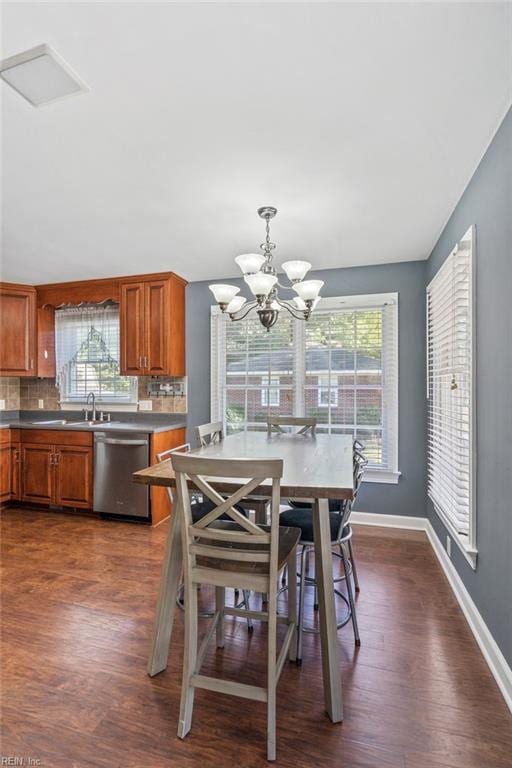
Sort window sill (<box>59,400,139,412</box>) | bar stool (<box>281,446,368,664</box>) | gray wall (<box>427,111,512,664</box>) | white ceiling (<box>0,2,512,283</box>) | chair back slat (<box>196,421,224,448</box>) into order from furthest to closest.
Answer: window sill (<box>59,400,139,412</box>)
chair back slat (<box>196,421,224,448</box>)
bar stool (<box>281,446,368,664</box>)
gray wall (<box>427,111,512,664</box>)
white ceiling (<box>0,2,512,283</box>)

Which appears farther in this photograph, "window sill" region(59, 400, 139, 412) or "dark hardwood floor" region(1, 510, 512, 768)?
"window sill" region(59, 400, 139, 412)

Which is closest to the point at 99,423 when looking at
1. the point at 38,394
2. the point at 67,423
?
the point at 67,423

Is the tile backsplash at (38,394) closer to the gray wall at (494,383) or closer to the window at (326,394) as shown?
the window at (326,394)

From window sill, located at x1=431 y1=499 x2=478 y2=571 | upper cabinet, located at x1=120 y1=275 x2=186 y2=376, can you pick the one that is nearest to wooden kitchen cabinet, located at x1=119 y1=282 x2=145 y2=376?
upper cabinet, located at x1=120 y1=275 x2=186 y2=376

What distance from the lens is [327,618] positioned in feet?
5.38

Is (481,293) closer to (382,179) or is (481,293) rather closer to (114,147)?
(382,179)

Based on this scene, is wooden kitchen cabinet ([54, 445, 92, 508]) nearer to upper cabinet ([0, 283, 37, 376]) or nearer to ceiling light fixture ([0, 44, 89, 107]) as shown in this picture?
upper cabinet ([0, 283, 37, 376])

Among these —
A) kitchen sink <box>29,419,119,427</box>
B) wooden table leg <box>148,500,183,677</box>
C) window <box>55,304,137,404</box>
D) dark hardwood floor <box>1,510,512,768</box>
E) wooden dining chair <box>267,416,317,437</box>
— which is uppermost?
window <box>55,304,137,404</box>

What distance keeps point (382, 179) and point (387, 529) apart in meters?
2.99

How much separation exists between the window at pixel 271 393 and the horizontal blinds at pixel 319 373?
0.01m

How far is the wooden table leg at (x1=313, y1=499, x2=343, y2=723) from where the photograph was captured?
5.24ft

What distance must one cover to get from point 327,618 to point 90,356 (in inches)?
162

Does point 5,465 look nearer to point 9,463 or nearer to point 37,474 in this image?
point 9,463

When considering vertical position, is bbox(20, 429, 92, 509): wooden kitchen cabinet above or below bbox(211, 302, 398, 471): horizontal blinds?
below
